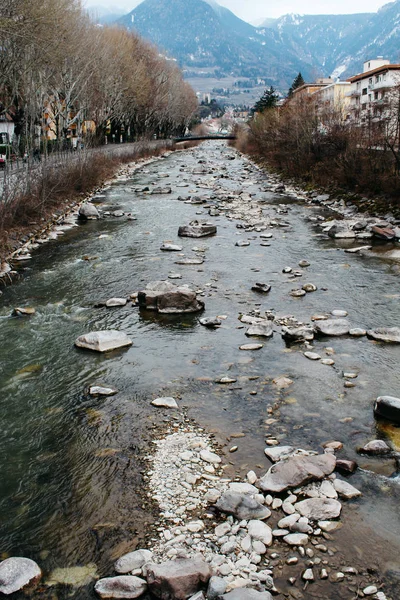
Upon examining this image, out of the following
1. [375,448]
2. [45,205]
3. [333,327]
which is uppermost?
[45,205]

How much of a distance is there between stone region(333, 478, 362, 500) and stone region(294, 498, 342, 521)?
14 centimetres

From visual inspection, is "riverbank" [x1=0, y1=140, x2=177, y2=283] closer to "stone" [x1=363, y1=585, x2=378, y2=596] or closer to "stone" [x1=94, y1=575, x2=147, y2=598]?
"stone" [x1=94, y1=575, x2=147, y2=598]

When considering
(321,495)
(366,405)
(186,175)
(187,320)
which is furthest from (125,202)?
(321,495)

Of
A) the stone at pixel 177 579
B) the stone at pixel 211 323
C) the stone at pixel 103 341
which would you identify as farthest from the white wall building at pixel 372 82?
the stone at pixel 177 579

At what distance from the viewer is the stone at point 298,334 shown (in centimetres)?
890

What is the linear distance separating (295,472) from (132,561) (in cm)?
177

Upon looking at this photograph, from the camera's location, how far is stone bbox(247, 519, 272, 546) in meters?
4.57

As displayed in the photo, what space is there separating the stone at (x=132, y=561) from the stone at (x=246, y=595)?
30.9 inches

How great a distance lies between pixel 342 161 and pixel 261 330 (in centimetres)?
1694

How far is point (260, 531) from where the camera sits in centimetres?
464

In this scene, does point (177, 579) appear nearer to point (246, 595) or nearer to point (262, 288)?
point (246, 595)

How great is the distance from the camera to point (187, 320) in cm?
998

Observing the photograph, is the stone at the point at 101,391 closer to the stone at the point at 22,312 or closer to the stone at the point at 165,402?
the stone at the point at 165,402

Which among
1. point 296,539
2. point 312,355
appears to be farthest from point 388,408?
point 296,539
